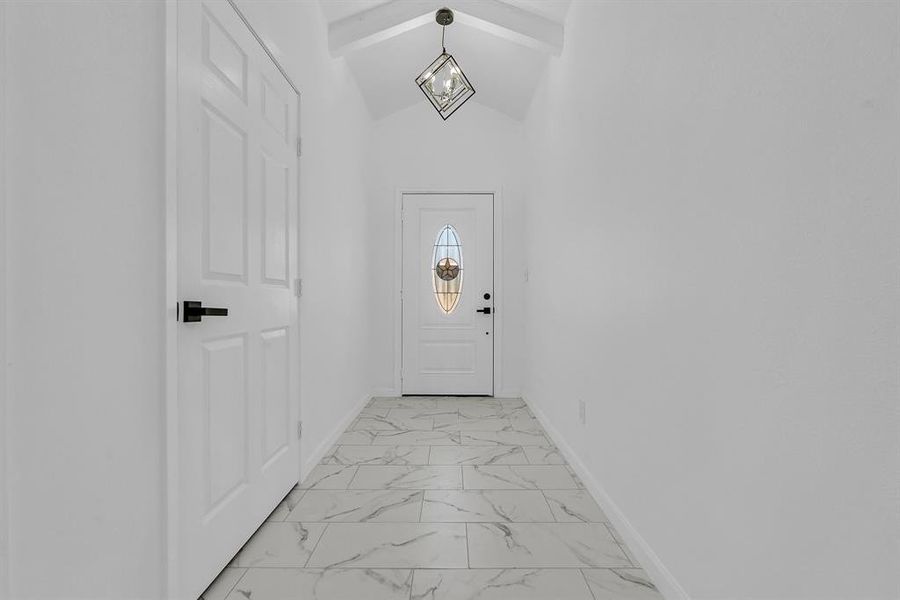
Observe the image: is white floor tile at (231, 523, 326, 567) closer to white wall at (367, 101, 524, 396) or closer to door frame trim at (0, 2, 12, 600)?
door frame trim at (0, 2, 12, 600)

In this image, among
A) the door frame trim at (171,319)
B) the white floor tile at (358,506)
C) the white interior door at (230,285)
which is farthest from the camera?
the white floor tile at (358,506)

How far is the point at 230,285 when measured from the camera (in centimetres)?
164

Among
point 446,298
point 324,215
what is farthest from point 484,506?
point 446,298

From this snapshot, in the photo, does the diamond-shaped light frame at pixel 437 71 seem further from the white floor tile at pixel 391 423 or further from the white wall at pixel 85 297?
the white floor tile at pixel 391 423

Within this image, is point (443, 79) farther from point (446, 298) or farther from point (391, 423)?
point (391, 423)

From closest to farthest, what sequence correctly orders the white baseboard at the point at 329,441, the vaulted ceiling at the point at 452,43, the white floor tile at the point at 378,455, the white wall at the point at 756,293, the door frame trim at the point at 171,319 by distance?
1. the white wall at the point at 756,293
2. the door frame trim at the point at 171,319
3. the white baseboard at the point at 329,441
4. the white floor tile at the point at 378,455
5. the vaulted ceiling at the point at 452,43

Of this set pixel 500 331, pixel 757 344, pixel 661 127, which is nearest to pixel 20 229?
pixel 757 344

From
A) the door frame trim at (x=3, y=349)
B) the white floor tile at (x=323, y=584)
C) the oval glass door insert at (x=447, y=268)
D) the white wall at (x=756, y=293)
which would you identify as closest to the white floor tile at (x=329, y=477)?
the white floor tile at (x=323, y=584)

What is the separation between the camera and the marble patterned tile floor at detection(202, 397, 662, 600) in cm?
150

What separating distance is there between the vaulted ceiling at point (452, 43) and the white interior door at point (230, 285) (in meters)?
1.13

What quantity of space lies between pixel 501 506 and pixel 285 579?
37.5 inches

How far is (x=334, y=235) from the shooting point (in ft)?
10.1

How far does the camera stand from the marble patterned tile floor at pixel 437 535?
1.50m

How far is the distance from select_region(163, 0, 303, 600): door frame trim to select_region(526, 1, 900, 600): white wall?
56.6 inches
